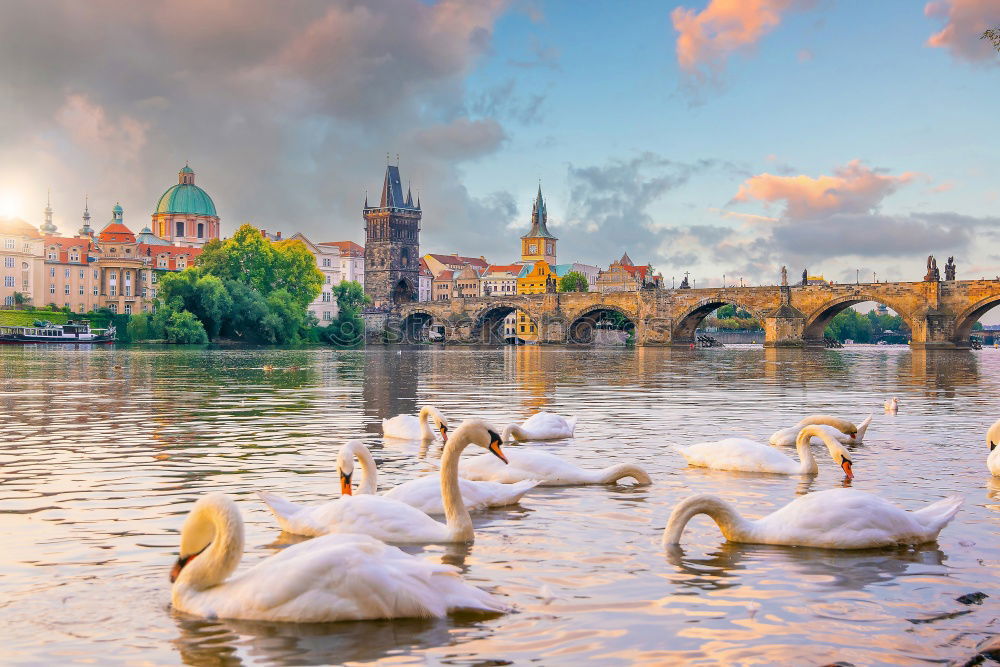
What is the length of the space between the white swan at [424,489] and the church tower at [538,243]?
6630 inches

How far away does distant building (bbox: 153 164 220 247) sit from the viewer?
139250 mm

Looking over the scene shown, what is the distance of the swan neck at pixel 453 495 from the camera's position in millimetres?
6527

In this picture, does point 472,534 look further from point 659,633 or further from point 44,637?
point 44,637

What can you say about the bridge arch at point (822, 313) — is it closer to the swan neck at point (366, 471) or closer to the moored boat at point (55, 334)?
the moored boat at point (55, 334)

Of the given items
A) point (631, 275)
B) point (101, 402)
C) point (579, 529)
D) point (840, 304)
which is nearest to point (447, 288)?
point (631, 275)

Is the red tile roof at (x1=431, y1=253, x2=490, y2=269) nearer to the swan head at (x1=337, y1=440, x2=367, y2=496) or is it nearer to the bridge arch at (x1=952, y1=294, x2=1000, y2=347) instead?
the bridge arch at (x1=952, y1=294, x2=1000, y2=347)

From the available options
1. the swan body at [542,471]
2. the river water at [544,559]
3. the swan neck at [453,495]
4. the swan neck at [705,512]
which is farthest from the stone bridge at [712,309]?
the swan neck at [453,495]

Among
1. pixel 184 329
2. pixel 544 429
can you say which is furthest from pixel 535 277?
pixel 544 429

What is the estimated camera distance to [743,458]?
9750 mm

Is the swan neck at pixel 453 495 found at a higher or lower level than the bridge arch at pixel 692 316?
lower

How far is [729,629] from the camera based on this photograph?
488cm

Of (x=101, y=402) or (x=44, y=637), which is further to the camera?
(x=101, y=402)

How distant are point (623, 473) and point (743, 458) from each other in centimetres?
152

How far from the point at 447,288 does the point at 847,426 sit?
160453 mm
